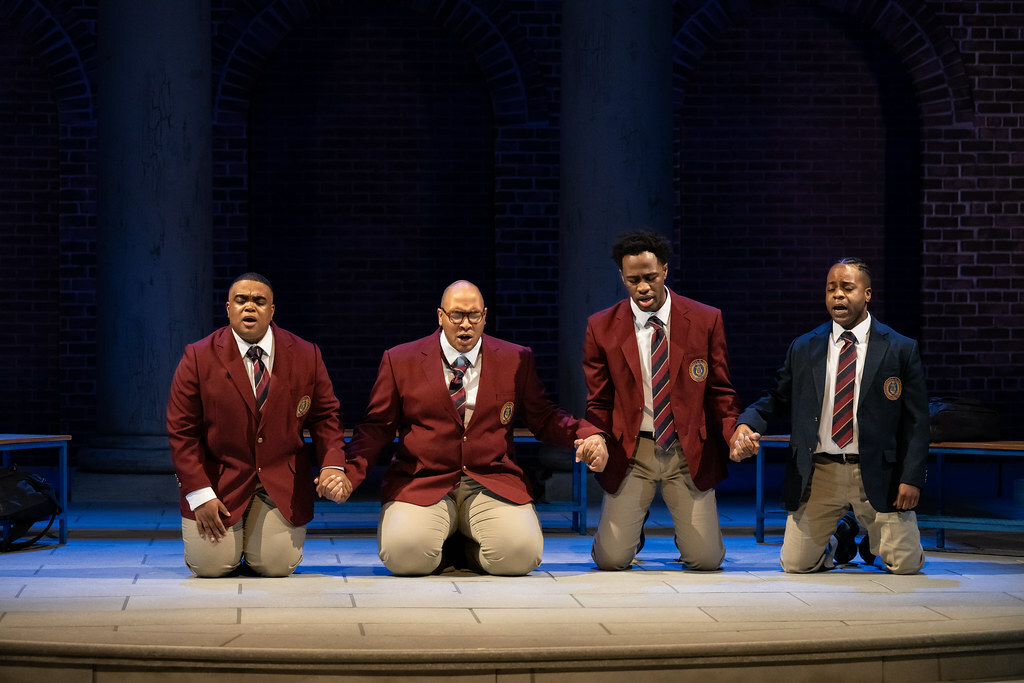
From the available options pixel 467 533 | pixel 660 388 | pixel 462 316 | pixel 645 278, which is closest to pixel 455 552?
pixel 467 533

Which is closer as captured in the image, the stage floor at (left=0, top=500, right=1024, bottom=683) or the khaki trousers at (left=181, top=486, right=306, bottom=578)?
the stage floor at (left=0, top=500, right=1024, bottom=683)

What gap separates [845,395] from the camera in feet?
18.3

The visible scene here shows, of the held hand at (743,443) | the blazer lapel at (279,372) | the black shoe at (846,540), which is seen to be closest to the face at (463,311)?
the blazer lapel at (279,372)

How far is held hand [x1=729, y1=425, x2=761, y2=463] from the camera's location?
540 centimetres

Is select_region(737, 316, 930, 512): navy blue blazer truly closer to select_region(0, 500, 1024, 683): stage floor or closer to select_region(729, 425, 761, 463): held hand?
select_region(729, 425, 761, 463): held hand

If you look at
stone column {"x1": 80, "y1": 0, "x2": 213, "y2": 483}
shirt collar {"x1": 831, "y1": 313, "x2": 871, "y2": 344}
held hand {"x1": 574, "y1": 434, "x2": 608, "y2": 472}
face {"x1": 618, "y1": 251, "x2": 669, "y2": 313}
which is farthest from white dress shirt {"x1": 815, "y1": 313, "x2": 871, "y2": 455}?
stone column {"x1": 80, "y1": 0, "x2": 213, "y2": 483}

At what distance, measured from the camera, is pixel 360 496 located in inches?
321

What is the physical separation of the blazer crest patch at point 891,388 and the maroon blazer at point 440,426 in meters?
1.25

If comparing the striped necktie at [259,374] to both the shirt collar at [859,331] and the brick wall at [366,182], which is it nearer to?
the shirt collar at [859,331]

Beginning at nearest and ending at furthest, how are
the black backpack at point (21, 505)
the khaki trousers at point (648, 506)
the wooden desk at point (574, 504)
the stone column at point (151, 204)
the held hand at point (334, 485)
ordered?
the held hand at point (334, 485) → the khaki trousers at point (648, 506) → the black backpack at point (21, 505) → the wooden desk at point (574, 504) → the stone column at point (151, 204)

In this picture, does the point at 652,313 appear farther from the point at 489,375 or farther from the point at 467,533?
the point at 467,533

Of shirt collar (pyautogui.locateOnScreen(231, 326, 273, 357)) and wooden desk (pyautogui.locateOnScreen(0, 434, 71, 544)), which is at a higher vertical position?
shirt collar (pyautogui.locateOnScreen(231, 326, 273, 357))

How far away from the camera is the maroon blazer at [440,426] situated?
5582mm

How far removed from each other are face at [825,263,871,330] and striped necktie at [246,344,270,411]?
2420 mm
